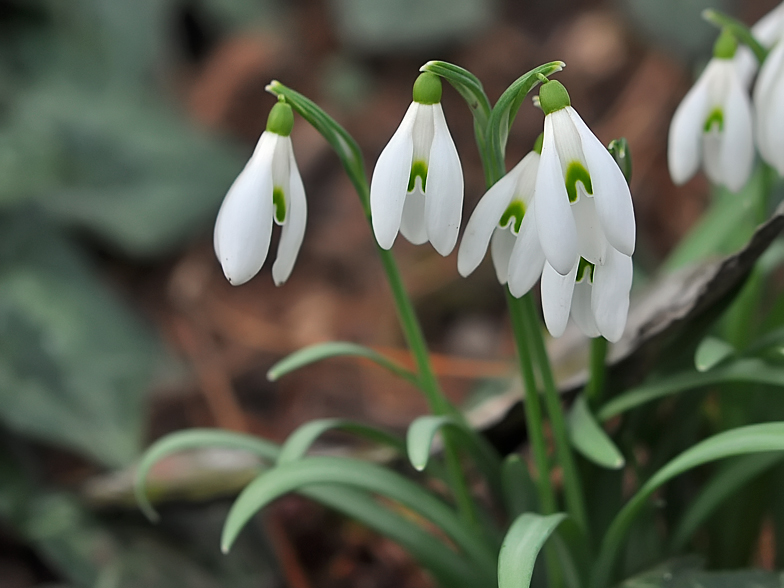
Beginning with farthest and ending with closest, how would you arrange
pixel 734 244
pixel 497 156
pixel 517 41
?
pixel 517 41 < pixel 734 244 < pixel 497 156

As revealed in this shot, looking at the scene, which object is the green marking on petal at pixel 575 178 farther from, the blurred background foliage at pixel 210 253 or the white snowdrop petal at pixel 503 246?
the blurred background foliage at pixel 210 253

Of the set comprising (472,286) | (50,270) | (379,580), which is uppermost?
(50,270)

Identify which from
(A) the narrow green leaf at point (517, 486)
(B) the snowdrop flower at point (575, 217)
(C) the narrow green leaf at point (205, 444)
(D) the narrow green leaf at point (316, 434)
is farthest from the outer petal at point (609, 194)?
(C) the narrow green leaf at point (205, 444)

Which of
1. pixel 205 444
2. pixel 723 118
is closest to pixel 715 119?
pixel 723 118

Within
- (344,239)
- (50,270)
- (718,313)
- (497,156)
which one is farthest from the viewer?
(344,239)

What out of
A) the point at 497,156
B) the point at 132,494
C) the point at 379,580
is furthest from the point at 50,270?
the point at 497,156

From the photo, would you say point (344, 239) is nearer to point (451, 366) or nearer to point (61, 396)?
point (451, 366)

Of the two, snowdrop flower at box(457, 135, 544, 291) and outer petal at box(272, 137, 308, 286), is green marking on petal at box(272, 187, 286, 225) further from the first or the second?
snowdrop flower at box(457, 135, 544, 291)

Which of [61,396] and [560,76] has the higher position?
[560,76]
